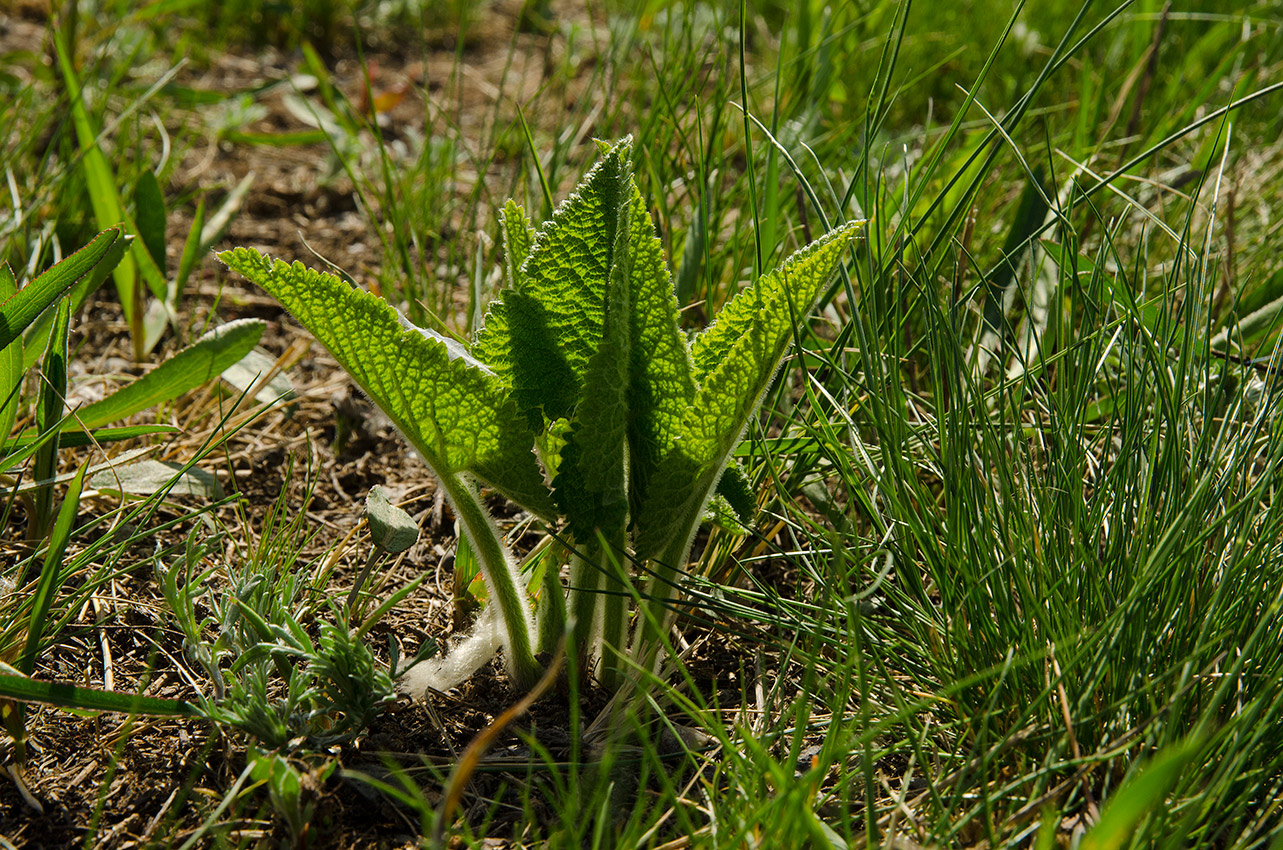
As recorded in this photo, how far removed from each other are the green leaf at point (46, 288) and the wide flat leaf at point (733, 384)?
792 mm

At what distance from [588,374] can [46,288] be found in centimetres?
77

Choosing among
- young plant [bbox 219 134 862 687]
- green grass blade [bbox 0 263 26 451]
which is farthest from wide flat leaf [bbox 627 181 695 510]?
green grass blade [bbox 0 263 26 451]

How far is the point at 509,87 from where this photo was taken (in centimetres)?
309

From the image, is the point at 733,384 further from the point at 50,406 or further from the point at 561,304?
the point at 50,406

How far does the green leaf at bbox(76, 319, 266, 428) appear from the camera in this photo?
147 cm

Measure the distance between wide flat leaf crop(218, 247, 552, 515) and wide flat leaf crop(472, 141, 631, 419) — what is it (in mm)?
47

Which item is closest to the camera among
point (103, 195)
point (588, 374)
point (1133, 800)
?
point (1133, 800)

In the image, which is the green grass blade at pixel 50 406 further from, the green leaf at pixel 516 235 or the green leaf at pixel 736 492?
the green leaf at pixel 736 492

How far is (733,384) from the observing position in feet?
3.29

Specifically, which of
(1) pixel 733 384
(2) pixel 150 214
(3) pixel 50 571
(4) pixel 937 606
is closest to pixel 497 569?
(1) pixel 733 384

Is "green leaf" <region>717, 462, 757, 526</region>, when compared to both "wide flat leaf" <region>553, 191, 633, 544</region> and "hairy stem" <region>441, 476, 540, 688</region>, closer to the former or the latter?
"wide flat leaf" <region>553, 191, 633, 544</region>

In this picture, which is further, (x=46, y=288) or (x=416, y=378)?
(x=46, y=288)

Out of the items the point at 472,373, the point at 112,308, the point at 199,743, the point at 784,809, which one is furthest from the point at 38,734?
the point at 112,308

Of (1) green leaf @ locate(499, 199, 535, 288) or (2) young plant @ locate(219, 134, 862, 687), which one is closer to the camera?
(2) young plant @ locate(219, 134, 862, 687)
